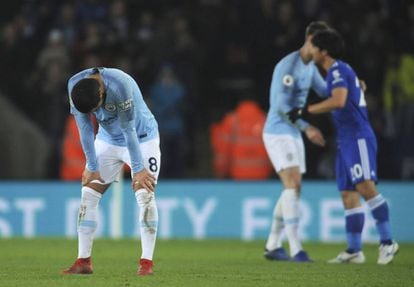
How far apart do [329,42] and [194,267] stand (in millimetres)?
2745

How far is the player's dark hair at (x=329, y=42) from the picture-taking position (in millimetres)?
12133

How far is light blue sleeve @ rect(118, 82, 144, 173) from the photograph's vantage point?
9.52 metres

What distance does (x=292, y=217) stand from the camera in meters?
12.5

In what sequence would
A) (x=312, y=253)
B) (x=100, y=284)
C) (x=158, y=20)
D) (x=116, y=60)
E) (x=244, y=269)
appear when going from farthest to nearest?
(x=158, y=20), (x=116, y=60), (x=312, y=253), (x=244, y=269), (x=100, y=284)

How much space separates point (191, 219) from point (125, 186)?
1102mm

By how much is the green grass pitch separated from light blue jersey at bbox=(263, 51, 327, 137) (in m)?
1.45

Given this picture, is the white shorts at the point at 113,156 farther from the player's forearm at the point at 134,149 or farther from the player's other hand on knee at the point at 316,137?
the player's other hand on knee at the point at 316,137

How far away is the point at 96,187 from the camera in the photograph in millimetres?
10172

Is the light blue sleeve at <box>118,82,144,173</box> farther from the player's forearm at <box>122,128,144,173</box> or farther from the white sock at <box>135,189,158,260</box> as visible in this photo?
the white sock at <box>135,189,158,260</box>

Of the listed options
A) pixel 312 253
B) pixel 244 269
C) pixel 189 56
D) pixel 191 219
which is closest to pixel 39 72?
pixel 189 56

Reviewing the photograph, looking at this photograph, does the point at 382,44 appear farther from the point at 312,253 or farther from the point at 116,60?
the point at 312,253

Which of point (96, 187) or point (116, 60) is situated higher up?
point (116, 60)

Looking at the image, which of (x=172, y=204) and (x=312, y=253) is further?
(x=172, y=204)

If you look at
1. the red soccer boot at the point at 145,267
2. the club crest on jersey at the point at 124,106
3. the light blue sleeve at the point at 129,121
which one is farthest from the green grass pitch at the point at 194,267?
the club crest on jersey at the point at 124,106
